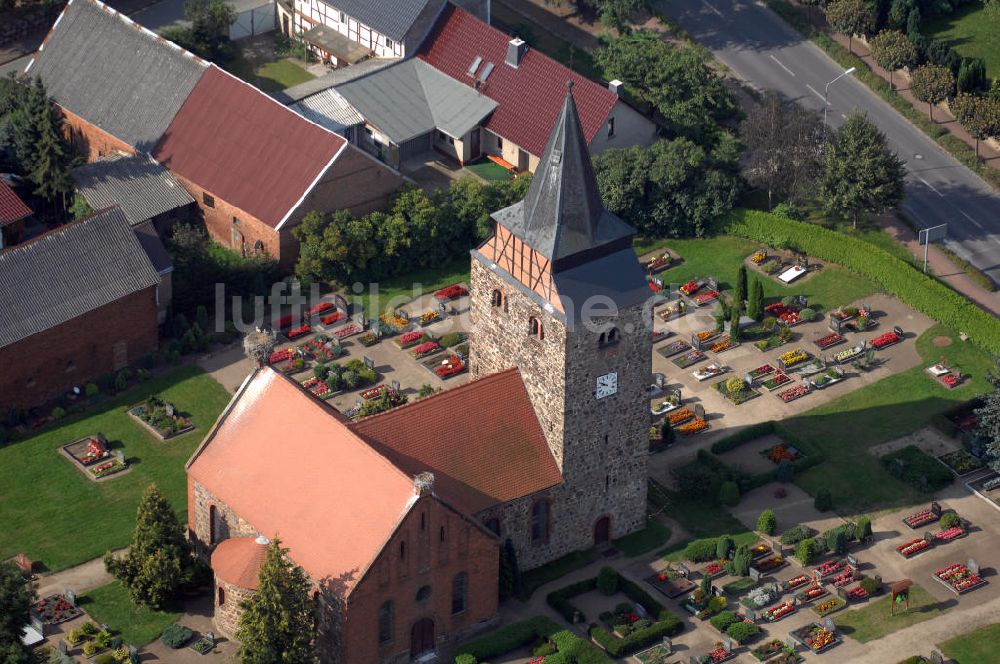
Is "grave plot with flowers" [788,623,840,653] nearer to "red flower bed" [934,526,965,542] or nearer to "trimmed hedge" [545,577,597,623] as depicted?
"red flower bed" [934,526,965,542]

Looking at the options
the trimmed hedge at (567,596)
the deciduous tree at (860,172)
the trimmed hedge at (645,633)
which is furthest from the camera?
the deciduous tree at (860,172)

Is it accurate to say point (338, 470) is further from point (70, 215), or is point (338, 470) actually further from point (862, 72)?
point (862, 72)

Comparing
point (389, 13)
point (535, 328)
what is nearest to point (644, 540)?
point (535, 328)

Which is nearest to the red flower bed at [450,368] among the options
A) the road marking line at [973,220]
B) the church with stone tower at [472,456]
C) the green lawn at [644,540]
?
the church with stone tower at [472,456]

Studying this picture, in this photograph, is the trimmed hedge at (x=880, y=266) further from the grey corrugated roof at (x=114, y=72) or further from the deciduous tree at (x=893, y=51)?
the grey corrugated roof at (x=114, y=72)

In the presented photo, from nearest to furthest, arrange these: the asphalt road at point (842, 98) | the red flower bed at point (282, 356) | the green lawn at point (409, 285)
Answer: the red flower bed at point (282, 356)
the green lawn at point (409, 285)
the asphalt road at point (842, 98)

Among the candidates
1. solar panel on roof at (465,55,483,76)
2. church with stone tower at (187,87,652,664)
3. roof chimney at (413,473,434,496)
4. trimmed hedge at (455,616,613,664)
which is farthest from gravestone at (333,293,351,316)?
roof chimney at (413,473,434,496)
